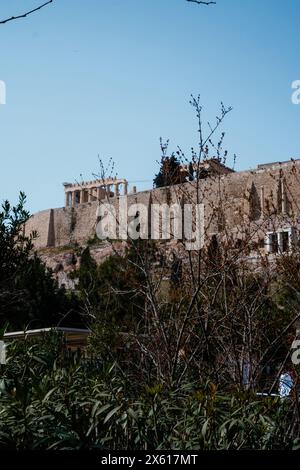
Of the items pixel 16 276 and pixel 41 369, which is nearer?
pixel 41 369

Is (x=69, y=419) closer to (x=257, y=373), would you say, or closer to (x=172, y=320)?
(x=257, y=373)

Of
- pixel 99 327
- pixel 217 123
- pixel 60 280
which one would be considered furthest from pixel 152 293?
pixel 60 280

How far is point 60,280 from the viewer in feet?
135

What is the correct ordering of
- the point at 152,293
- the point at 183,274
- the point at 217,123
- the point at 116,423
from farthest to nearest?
the point at 183,274 < the point at 217,123 < the point at 152,293 < the point at 116,423

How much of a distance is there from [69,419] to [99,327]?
6.12 m

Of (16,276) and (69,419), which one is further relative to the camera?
(16,276)

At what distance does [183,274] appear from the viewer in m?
7.76

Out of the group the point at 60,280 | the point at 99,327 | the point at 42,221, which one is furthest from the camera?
the point at 42,221

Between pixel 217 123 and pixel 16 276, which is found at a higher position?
pixel 217 123

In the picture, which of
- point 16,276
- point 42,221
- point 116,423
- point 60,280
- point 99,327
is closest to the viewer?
point 116,423

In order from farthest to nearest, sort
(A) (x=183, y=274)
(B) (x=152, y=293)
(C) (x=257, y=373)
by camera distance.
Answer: (A) (x=183, y=274) → (B) (x=152, y=293) → (C) (x=257, y=373)

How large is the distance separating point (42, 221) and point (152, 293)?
171 ft

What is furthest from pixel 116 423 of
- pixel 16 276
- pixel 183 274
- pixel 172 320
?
pixel 183 274
